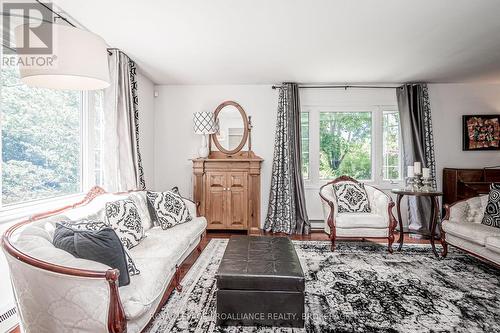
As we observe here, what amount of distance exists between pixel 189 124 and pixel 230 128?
75 centimetres

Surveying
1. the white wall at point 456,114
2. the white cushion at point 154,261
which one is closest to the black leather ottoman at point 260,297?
the white cushion at point 154,261

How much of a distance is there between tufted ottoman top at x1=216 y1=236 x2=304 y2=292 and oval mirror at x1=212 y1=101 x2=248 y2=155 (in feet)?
8.68

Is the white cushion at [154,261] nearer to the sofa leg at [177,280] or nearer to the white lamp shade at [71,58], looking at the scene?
the sofa leg at [177,280]

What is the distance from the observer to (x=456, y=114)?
193 inches

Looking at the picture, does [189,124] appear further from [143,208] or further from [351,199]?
[351,199]

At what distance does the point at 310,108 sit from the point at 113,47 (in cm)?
318

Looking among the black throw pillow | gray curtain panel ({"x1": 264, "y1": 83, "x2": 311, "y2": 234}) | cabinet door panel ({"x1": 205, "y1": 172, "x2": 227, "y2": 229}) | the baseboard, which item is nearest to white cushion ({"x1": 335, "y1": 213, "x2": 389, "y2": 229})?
gray curtain panel ({"x1": 264, "y1": 83, "x2": 311, "y2": 234})

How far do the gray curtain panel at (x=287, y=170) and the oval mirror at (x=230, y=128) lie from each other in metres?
0.62

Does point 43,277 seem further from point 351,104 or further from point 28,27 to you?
point 351,104

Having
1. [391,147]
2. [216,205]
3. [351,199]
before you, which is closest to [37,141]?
[216,205]

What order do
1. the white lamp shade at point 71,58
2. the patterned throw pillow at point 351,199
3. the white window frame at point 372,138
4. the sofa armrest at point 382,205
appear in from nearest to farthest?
1. the white lamp shade at point 71,58
2. the sofa armrest at point 382,205
3. the patterned throw pillow at point 351,199
4. the white window frame at point 372,138

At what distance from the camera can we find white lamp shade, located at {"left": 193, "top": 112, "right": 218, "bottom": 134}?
463 cm

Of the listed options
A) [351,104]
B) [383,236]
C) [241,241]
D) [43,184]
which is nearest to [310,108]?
[351,104]

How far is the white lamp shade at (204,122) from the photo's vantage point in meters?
4.63
